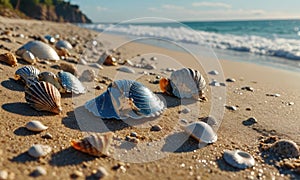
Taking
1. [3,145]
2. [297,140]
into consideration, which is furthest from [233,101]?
[3,145]

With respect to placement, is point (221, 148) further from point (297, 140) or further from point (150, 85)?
point (150, 85)

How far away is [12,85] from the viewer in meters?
3.72

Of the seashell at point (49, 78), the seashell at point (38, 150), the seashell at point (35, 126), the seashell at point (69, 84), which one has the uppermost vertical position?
the seashell at point (49, 78)

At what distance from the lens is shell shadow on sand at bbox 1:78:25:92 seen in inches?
143

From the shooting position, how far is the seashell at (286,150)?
8.89 ft

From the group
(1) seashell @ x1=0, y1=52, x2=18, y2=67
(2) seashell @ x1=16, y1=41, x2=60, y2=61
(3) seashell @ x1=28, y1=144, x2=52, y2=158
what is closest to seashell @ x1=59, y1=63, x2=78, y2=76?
(2) seashell @ x1=16, y1=41, x2=60, y2=61

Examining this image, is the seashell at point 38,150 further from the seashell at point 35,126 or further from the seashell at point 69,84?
the seashell at point 69,84

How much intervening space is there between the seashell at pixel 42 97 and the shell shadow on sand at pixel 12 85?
675mm

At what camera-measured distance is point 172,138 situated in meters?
2.98

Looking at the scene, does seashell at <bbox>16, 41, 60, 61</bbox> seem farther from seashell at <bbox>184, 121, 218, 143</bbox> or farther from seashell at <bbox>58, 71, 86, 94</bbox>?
seashell at <bbox>184, 121, 218, 143</bbox>

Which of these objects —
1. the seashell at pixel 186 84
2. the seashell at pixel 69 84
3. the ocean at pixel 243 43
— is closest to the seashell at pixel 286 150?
A: the seashell at pixel 186 84

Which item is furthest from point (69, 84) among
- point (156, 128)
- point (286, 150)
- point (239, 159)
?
point (286, 150)

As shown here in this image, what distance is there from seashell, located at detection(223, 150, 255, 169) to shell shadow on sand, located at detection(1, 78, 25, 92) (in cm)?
271

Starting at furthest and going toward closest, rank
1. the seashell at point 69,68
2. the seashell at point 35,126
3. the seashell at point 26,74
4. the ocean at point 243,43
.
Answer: the ocean at point 243,43, the seashell at point 69,68, the seashell at point 26,74, the seashell at point 35,126
